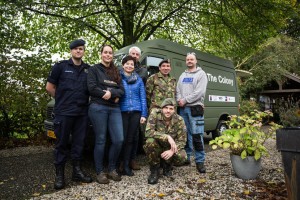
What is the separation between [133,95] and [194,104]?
1077mm

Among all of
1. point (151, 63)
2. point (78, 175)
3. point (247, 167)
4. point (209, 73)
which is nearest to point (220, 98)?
point (209, 73)

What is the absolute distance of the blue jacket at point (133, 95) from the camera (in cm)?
383

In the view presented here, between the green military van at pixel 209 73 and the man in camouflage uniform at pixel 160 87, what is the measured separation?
2.93 feet

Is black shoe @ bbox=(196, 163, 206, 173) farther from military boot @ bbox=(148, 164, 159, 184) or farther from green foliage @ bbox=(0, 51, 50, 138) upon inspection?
green foliage @ bbox=(0, 51, 50, 138)

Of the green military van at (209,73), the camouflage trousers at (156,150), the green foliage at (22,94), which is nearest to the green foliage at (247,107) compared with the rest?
the green military van at (209,73)

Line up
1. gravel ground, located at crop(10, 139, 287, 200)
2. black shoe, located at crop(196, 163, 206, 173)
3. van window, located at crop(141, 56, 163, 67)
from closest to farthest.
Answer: gravel ground, located at crop(10, 139, 287, 200), black shoe, located at crop(196, 163, 206, 173), van window, located at crop(141, 56, 163, 67)

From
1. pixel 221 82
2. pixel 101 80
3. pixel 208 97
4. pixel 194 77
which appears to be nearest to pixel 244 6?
pixel 221 82

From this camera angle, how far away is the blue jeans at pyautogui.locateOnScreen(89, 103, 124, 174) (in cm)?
354

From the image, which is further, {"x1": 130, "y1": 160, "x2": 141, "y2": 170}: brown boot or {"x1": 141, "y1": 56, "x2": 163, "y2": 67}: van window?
{"x1": 141, "y1": 56, "x2": 163, "y2": 67}: van window

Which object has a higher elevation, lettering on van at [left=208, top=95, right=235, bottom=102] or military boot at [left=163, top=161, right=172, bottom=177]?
lettering on van at [left=208, top=95, right=235, bottom=102]

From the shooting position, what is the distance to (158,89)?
166 inches

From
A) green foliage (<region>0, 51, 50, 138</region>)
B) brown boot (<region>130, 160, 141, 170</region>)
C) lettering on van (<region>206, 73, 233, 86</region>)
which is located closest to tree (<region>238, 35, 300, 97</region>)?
lettering on van (<region>206, 73, 233, 86</region>)

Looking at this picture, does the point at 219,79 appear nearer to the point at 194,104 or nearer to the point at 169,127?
the point at 194,104

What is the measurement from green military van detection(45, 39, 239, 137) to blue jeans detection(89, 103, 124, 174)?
1.75 m
